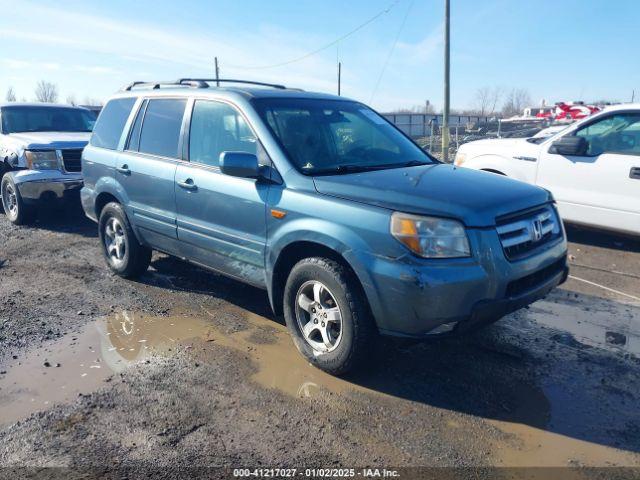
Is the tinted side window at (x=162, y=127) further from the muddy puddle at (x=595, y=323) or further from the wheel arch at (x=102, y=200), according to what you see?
the muddy puddle at (x=595, y=323)

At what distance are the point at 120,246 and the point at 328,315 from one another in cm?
310

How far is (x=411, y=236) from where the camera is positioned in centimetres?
314

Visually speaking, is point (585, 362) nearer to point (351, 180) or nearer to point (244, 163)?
point (351, 180)

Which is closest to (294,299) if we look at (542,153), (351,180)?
(351,180)

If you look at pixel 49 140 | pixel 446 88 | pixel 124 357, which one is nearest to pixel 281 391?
pixel 124 357

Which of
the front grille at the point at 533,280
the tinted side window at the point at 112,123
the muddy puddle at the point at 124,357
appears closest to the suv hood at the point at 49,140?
the tinted side window at the point at 112,123

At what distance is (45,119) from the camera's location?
372 inches

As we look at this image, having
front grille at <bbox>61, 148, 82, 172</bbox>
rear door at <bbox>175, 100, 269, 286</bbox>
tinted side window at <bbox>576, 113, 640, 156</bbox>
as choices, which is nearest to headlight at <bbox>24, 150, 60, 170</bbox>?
front grille at <bbox>61, 148, 82, 172</bbox>

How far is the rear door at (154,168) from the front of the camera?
4762 mm

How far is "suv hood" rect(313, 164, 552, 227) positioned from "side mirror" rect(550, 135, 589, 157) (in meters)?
3.08

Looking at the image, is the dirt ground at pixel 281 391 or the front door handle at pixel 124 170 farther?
the front door handle at pixel 124 170

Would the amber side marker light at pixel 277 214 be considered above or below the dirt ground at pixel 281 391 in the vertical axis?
above

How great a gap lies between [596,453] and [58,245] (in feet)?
22.3

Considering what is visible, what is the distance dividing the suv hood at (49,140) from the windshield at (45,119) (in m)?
0.33
